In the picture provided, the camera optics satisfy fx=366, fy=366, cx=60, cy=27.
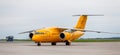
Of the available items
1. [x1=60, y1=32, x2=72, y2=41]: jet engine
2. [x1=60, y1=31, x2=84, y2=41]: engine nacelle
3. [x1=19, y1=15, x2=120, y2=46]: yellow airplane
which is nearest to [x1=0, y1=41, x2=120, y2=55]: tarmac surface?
[x1=19, y1=15, x2=120, y2=46]: yellow airplane

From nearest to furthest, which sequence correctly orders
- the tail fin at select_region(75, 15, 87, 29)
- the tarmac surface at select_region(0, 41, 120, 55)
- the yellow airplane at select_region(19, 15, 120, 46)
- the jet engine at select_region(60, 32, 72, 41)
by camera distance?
the tarmac surface at select_region(0, 41, 120, 55)
the yellow airplane at select_region(19, 15, 120, 46)
the jet engine at select_region(60, 32, 72, 41)
the tail fin at select_region(75, 15, 87, 29)

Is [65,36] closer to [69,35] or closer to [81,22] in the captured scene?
[69,35]

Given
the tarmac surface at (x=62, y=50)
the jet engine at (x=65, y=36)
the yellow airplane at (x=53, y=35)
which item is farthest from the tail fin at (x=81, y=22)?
the tarmac surface at (x=62, y=50)

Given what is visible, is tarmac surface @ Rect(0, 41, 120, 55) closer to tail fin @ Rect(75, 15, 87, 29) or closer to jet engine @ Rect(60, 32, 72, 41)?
jet engine @ Rect(60, 32, 72, 41)

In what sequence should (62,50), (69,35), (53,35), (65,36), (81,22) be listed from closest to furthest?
(62,50) < (65,36) < (53,35) < (69,35) < (81,22)

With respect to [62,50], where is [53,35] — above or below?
below

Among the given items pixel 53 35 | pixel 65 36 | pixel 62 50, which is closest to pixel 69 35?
pixel 65 36

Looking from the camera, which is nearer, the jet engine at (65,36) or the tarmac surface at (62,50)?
the tarmac surface at (62,50)

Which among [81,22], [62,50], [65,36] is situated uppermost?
[81,22]

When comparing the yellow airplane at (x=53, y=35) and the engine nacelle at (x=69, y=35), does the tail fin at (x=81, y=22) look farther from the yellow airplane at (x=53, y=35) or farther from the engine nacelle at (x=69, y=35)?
the yellow airplane at (x=53, y=35)

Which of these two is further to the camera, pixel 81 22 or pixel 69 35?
pixel 81 22

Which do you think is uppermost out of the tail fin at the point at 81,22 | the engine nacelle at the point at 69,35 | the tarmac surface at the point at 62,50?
the tail fin at the point at 81,22

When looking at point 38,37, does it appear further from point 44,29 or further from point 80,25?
point 80,25

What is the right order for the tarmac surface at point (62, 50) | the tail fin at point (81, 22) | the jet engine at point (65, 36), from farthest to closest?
the tail fin at point (81, 22) → the jet engine at point (65, 36) → the tarmac surface at point (62, 50)
